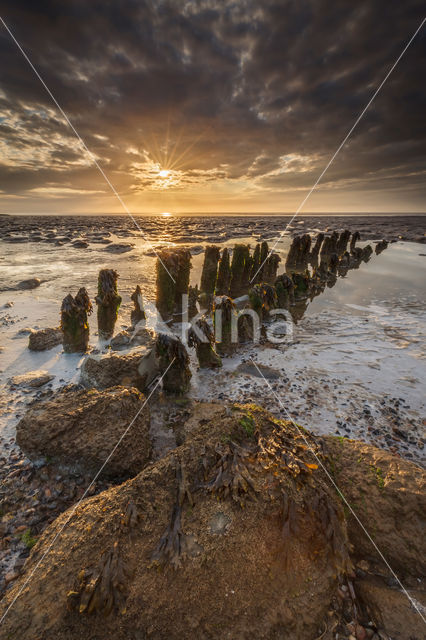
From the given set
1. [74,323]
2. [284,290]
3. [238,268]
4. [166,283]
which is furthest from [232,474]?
[238,268]

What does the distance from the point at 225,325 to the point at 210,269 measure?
6.68 meters

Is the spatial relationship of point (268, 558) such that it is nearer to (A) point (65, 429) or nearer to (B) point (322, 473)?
(B) point (322, 473)

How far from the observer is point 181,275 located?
1230cm

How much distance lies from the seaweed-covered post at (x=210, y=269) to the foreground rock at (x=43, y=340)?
817 centimetres

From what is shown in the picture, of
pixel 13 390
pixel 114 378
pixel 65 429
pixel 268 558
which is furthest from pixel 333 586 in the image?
pixel 13 390

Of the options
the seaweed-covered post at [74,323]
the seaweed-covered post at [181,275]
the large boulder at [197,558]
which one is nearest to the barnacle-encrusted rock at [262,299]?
the seaweed-covered post at [181,275]

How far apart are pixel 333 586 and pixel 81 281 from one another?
61.9 ft

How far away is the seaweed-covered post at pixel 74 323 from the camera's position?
328 inches

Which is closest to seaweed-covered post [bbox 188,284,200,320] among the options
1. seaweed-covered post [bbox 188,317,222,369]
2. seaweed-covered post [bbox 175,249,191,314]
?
seaweed-covered post [bbox 175,249,191,314]

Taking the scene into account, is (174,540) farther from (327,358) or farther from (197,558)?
(327,358)

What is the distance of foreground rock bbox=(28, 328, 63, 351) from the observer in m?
8.52

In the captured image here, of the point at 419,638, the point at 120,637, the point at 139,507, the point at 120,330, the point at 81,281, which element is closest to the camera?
the point at 120,637

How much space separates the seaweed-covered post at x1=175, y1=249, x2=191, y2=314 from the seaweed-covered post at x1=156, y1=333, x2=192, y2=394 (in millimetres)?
5766

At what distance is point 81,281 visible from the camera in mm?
17672
